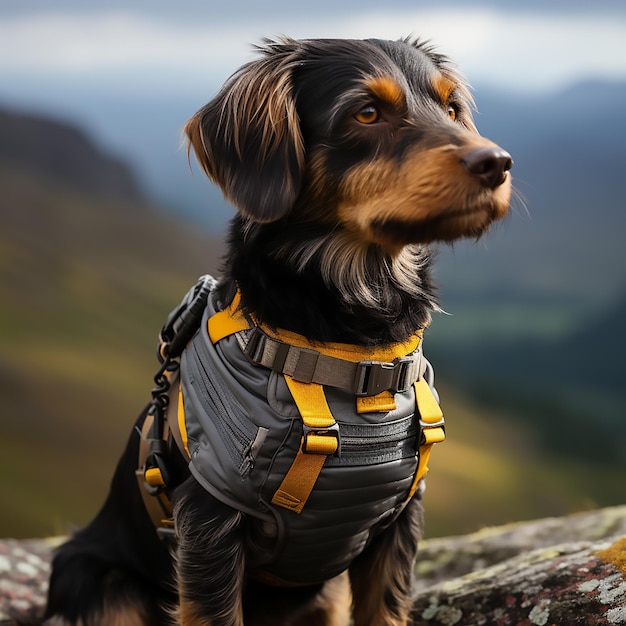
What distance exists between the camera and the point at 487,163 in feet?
9.18

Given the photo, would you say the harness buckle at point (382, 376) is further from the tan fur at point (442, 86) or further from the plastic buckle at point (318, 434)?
the tan fur at point (442, 86)

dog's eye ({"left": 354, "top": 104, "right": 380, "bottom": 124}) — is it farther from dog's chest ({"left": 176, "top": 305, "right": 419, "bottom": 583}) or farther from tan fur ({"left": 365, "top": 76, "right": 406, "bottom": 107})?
dog's chest ({"left": 176, "top": 305, "right": 419, "bottom": 583})

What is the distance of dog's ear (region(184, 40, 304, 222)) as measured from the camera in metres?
3.02

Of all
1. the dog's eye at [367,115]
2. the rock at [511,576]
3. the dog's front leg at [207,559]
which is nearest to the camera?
the dog's eye at [367,115]

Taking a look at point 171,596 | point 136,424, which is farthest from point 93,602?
point 136,424

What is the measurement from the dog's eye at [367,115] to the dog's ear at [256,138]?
0.70 ft

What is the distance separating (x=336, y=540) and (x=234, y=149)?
1403 mm

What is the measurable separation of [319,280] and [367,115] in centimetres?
57

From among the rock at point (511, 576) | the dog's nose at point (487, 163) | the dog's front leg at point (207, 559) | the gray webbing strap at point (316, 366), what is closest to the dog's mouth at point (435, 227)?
the dog's nose at point (487, 163)

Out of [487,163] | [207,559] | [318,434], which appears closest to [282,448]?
[318,434]

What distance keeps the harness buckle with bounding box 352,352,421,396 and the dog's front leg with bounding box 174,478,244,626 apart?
2.00 feet

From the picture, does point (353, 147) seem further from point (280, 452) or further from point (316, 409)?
point (280, 452)

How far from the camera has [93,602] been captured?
3.70m

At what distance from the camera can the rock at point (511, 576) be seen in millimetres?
3473
